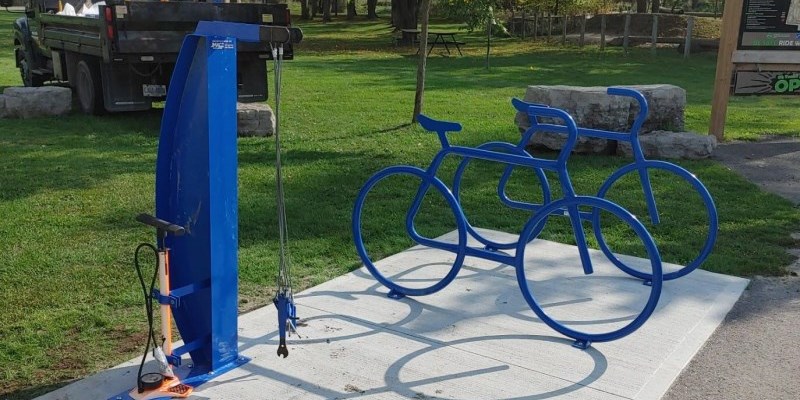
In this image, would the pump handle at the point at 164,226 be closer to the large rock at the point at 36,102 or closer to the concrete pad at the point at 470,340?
the concrete pad at the point at 470,340

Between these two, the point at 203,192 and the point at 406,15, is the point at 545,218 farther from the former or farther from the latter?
the point at 406,15

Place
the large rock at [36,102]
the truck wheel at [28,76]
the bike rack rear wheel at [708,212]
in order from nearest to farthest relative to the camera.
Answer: the bike rack rear wheel at [708,212]
the large rock at [36,102]
the truck wheel at [28,76]

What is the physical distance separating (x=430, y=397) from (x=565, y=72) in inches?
620

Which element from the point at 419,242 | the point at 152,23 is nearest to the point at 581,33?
the point at 152,23

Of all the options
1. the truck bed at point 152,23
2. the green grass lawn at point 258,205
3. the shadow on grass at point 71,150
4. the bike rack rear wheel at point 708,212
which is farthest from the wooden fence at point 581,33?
the bike rack rear wheel at point 708,212

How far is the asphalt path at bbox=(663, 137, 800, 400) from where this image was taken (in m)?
3.50

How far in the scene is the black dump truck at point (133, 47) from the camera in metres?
9.02

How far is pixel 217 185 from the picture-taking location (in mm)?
3283

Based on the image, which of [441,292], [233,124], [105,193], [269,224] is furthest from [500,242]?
[105,193]

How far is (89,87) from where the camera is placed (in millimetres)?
10438

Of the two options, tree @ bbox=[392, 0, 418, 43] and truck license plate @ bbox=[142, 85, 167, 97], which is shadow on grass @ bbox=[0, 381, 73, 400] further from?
tree @ bbox=[392, 0, 418, 43]

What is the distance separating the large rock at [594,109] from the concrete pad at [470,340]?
3.54 m

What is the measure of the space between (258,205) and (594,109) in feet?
12.9

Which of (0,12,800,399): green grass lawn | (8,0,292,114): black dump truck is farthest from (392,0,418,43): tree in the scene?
(8,0,292,114): black dump truck
